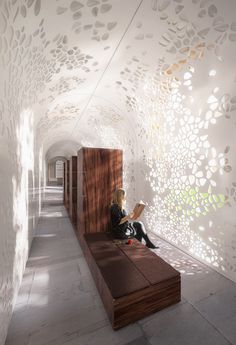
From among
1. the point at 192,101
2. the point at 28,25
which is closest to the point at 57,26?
the point at 28,25

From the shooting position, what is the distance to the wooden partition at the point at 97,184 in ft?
11.2

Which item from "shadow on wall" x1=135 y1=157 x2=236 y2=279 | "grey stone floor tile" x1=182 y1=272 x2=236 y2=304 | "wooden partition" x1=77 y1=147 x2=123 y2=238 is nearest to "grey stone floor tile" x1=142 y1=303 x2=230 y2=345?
"grey stone floor tile" x1=182 y1=272 x2=236 y2=304

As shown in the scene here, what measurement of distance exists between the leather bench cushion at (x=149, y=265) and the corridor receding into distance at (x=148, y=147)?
14.2 inches

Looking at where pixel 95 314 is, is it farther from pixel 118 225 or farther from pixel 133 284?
pixel 118 225

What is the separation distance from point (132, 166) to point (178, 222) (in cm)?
250

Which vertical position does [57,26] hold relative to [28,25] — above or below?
above

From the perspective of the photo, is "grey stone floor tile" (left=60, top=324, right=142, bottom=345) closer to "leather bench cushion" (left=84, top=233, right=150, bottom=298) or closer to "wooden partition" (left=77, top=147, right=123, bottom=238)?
"leather bench cushion" (left=84, top=233, right=150, bottom=298)

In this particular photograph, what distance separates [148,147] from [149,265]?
3119 millimetres

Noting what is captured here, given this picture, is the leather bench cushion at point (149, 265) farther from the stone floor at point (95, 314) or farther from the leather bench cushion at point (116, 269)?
the stone floor at point (95, 314)

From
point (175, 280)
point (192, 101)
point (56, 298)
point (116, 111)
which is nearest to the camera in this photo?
point (175, 280)

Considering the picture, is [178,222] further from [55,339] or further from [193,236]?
[55,339]

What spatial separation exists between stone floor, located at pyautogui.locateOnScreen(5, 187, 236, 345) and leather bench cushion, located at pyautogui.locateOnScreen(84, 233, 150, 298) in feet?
1.21

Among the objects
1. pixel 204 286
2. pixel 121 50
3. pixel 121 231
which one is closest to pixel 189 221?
pixel 204 286

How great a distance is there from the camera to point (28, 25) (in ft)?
6.22
